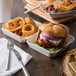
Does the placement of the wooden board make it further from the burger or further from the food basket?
the burger

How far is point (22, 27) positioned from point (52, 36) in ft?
0.67

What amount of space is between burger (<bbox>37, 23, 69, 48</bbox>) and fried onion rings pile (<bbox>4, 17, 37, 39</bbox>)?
0.35 feet

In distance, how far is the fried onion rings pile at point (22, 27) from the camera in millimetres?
975

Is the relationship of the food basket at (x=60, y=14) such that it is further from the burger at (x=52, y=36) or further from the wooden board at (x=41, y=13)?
the burger at (x=52, y=36)

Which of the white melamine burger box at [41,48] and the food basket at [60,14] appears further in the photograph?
the food basket at [60,14]

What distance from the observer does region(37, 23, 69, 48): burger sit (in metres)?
0.86

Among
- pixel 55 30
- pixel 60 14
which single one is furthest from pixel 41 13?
pixel 55 30

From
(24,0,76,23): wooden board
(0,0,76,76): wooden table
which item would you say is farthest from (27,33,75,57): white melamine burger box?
(24,0,76,23): wooden board

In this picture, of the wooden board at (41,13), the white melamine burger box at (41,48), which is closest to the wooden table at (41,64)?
the white melamine burger box at (41,48)

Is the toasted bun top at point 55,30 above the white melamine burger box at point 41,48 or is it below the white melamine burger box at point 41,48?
above

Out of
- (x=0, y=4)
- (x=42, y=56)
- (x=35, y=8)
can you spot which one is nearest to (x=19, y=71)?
(x=42, y=56)

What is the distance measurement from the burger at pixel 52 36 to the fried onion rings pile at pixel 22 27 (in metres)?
0.11

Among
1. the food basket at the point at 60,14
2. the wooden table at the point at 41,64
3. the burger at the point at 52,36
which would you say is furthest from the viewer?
the food basket at the point at 60,14

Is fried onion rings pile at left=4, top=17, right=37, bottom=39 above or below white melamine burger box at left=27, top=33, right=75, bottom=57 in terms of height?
above
